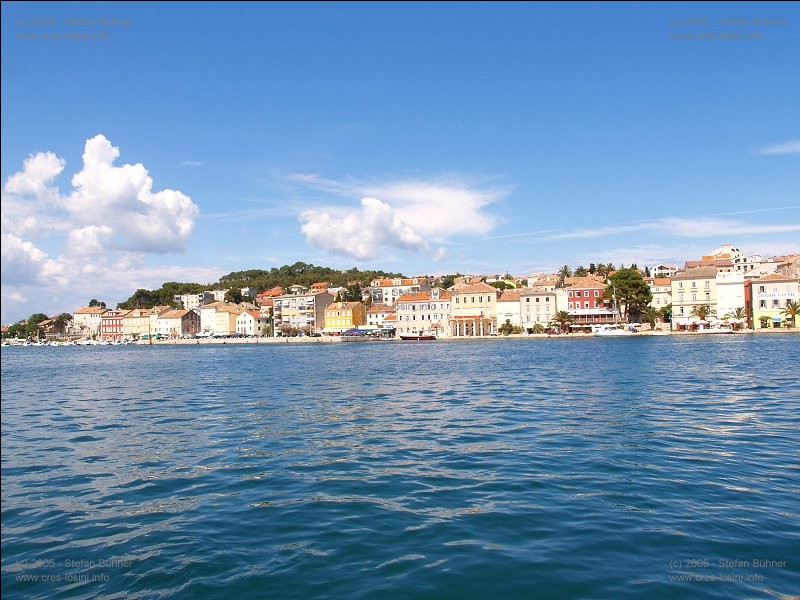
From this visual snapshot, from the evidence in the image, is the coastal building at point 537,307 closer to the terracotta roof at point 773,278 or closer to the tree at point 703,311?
A: the tree at point 703,311

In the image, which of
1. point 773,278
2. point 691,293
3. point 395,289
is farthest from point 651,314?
point 395,289

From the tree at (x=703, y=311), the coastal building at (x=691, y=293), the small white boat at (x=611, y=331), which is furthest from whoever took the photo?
the coastal building at (x=691, y=293)

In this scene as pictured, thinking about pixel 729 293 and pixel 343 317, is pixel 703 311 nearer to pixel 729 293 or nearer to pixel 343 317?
pixel 729 293

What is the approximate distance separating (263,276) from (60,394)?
138 m

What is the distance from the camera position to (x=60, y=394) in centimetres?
2375

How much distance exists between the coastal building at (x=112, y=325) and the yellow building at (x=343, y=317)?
179 feet

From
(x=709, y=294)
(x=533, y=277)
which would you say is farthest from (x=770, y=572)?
(x=533, y=277)

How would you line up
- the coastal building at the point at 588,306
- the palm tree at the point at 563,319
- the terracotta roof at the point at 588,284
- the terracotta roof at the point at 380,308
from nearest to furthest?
the palm tree at the point at 563,319, the coastal building at the point at 588,306, the terracotta roof at the point at 588,284, the terracotta roof at the point at 380,308

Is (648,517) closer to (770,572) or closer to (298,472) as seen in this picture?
(770,572)

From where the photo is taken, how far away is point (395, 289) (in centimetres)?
11738

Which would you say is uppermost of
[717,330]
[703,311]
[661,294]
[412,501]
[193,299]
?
[193,299]

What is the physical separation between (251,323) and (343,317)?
72.7 ft

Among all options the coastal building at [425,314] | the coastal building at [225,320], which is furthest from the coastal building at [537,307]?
the coastal building at [225,320]

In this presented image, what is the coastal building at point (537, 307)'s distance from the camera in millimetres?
80562
